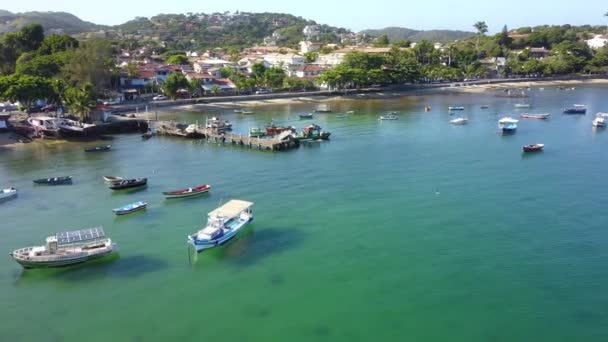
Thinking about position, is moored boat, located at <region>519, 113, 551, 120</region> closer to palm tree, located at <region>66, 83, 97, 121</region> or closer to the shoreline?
the shoreline

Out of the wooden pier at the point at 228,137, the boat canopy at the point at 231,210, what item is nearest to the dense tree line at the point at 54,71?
the wooden pier at the point at 228,137

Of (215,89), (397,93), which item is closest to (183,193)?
(215,89)

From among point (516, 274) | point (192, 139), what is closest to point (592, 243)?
point (516, 274)

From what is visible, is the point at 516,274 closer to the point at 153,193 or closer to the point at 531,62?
the point at 153,193

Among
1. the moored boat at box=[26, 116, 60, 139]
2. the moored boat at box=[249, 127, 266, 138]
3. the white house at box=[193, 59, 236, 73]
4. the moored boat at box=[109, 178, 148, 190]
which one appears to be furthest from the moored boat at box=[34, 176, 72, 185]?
the white house at box=[193, 59, 236, 73]

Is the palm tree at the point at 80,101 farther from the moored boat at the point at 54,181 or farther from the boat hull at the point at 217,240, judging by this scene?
the boat hull at the point at 217,240

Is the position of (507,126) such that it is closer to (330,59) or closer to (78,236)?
(78,236)
